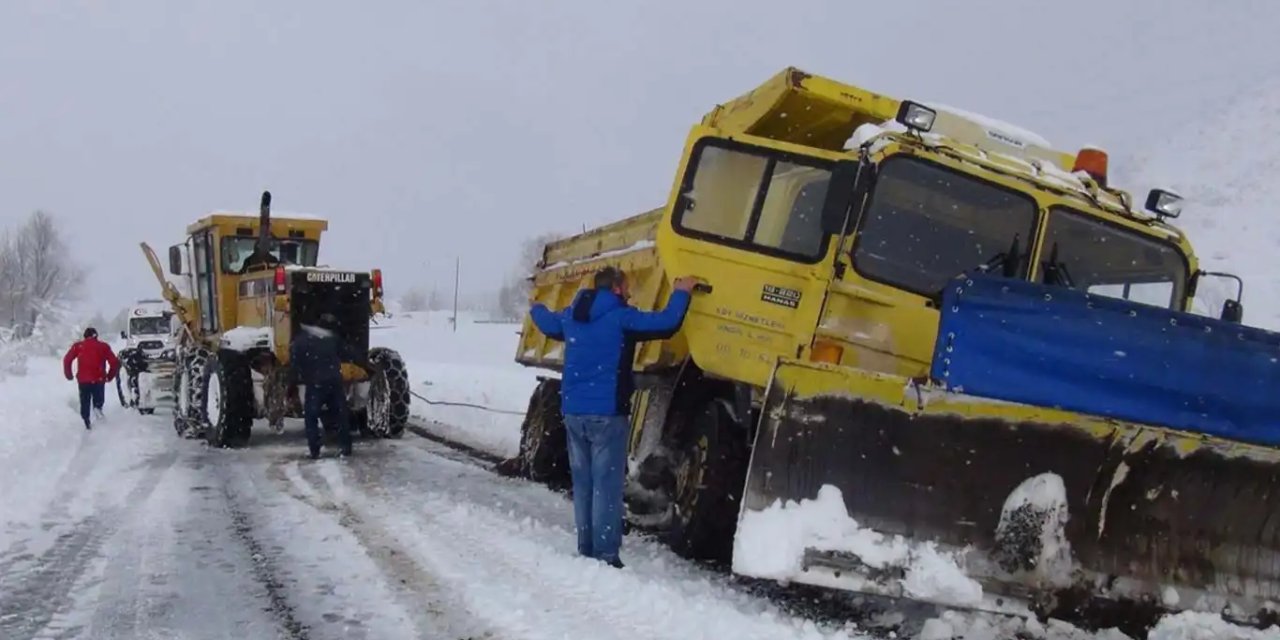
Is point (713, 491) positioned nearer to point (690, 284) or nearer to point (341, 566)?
point (690, 284)

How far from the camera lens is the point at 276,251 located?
45.2 feet

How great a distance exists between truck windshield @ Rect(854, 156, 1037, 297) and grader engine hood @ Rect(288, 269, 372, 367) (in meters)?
7.70

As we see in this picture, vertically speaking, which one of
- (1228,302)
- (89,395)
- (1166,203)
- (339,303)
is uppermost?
(1166,203)

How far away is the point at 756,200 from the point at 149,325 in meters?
25.4

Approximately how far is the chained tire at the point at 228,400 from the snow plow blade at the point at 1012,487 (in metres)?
8.56

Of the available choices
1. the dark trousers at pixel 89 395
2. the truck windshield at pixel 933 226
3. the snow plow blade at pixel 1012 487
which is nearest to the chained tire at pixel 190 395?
the dark trousers at pixel 89 395

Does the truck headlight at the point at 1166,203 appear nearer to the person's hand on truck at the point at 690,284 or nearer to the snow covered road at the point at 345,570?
the snow covered road at the point at 345,570

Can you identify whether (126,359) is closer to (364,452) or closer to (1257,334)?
(364,452)

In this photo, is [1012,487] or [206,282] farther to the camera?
[206,282]

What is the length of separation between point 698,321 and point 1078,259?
2139 millimetres

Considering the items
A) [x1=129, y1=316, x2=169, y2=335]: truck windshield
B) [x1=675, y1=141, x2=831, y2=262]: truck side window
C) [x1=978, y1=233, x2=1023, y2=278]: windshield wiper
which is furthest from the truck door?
[x1=129, y1=316, x2=169, y2=335]: truck windshield

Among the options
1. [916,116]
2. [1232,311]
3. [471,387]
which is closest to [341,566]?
[916,116]

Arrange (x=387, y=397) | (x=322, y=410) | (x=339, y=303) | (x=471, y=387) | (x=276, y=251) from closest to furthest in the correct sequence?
(x=322, y=410) < (x=339, y=303) < (x=387, y=397) < (x=276, y=251) < (x=471, y=387)

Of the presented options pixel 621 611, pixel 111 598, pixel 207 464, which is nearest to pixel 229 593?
pixel 111 598
